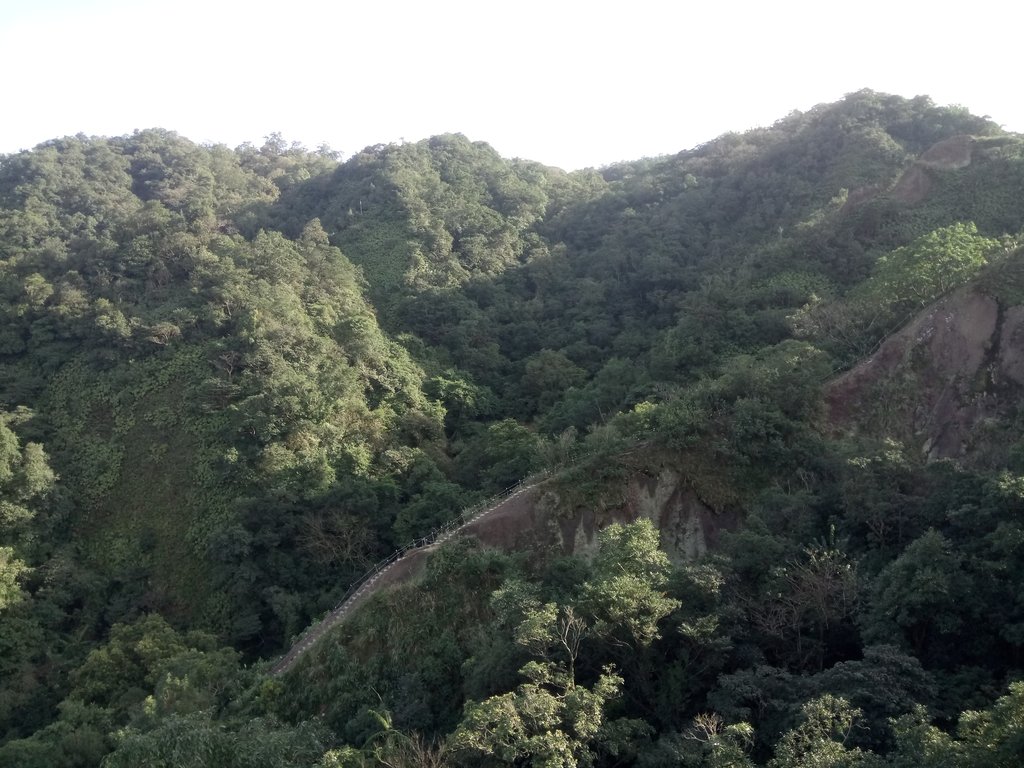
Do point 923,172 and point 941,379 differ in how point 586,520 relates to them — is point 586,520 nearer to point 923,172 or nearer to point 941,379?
point 941,379

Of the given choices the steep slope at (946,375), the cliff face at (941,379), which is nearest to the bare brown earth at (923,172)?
the steep slope at (946,375)

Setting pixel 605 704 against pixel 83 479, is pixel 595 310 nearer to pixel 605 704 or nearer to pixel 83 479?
pixel 83 479

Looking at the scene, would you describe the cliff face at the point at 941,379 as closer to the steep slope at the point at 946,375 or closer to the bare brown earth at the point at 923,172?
the steep slope at the point at 946,375

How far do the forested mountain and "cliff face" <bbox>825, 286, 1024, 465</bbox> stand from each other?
10cm

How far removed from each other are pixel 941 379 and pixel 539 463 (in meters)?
12.1

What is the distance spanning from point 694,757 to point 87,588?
20.9 meters

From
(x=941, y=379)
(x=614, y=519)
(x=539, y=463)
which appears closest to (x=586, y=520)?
(x=614, y=519)

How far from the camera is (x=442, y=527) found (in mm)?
22203

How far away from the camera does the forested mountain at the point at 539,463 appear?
12.7 meters

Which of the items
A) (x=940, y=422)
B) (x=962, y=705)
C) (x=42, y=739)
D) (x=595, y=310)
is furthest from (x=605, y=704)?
(x=595, y=310)

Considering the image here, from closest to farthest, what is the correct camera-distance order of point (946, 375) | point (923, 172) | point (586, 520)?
point (586, 520), point (946, 375), point (923, 172)

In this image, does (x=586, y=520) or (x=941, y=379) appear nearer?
(x=586, y=520)

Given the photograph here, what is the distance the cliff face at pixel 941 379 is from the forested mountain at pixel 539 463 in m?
0.10

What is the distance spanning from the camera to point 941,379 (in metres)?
22.9
